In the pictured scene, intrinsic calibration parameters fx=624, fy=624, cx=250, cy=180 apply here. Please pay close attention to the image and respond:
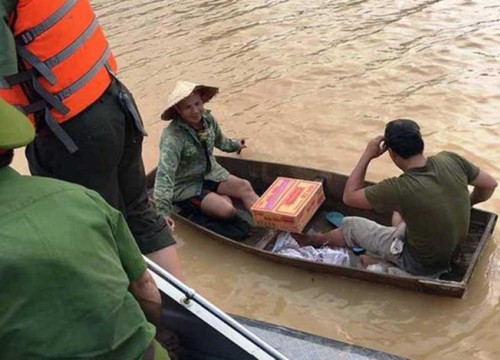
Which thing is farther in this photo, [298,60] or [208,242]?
[298,60]

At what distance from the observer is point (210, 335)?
2531mm

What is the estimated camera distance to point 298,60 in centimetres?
880

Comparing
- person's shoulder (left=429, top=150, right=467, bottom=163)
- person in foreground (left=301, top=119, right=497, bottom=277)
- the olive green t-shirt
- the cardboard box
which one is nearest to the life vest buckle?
person in foreground (left=301, top=119, right=497, bottom=277)

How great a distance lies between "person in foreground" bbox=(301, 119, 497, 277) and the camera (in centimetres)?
390

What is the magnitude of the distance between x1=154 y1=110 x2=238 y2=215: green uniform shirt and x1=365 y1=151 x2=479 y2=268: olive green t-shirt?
1642mm

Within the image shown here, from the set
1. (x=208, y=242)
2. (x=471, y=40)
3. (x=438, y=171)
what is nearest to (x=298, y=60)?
(x=471, y=40)

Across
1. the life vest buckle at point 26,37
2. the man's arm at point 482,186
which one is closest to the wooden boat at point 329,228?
the man's arm at point 482,186

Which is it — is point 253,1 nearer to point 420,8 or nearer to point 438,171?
point 420,8

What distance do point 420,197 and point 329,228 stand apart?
1487 millimetres

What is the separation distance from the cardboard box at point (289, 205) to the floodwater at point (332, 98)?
34cm

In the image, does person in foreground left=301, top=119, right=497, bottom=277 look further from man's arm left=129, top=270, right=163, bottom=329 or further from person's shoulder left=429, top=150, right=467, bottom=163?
man's arm left=129, top=270, right=163, bottom=329

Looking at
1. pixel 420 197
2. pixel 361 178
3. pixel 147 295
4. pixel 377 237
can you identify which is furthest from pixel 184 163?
pixel 147 295

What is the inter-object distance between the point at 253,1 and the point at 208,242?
7396 mm

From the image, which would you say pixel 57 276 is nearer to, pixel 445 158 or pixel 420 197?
pixel 420 197
